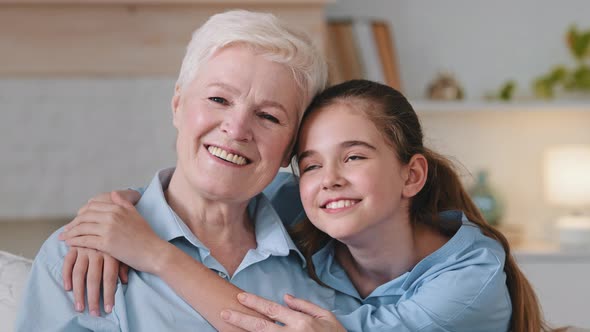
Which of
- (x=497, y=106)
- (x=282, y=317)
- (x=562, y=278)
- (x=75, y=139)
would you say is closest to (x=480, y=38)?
(x=497, y=106)

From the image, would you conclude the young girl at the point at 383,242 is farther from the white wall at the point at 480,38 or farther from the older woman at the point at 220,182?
the white wall at the point at 480,38

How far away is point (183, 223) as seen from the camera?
1.59 m

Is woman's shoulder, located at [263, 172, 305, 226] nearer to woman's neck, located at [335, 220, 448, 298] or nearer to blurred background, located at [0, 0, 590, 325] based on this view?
woman's neck, located at [335, 220, 448, 298]

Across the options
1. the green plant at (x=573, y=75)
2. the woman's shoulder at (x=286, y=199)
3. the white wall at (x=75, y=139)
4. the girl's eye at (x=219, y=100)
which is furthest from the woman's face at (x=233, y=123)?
the green plant at (x=573, y=75)

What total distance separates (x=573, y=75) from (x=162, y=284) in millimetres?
3079

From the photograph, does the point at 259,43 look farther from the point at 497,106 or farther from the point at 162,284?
the point at 497,106

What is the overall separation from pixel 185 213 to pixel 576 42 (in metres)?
2.93

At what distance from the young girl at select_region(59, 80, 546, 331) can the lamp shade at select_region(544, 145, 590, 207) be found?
2.22 meters

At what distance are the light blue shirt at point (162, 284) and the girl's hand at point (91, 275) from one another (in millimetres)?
17

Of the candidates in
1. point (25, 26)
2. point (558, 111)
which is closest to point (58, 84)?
point (25, 26)

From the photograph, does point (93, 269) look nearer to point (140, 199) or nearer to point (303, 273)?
point (140, 199)

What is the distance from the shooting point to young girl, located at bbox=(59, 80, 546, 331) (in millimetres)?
1499

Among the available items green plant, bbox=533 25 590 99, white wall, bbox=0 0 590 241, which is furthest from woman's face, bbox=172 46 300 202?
green plant, bbox=533 25 590 99

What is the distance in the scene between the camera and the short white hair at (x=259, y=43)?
Result: 156 cm
